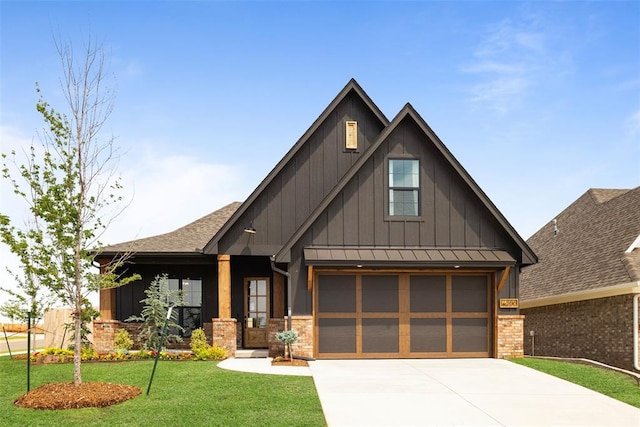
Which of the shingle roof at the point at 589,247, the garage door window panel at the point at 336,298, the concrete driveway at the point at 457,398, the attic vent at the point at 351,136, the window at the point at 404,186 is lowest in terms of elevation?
the concrete driveway at the point at 457,398

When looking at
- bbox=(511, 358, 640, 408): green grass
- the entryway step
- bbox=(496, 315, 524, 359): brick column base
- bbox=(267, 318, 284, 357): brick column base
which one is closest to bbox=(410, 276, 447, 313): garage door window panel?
bbox=(496, 315, 524, 359): brick column base

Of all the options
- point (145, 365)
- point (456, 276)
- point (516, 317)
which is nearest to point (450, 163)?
point (456, 276)

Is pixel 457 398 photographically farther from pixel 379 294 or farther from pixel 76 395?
pixel 76 395

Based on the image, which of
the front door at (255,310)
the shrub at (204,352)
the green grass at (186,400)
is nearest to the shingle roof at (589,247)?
the front door at (255,310)

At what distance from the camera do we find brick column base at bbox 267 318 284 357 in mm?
17739

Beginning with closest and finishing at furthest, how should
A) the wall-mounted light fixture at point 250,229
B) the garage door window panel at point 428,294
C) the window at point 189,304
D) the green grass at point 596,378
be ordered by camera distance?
the green grass at point 596,378
the garage door window panel at point 428,294
the wall-mounted light fixture at point 250,229
the window at point 189,304

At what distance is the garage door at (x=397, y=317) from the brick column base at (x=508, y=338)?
374 mm

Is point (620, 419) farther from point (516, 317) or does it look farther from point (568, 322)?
point (568, 322)

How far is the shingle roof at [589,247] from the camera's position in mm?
19016

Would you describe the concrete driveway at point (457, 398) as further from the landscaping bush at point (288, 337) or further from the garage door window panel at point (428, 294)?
the garage door window panel at point (428, 294)

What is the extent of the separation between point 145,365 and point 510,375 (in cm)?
874

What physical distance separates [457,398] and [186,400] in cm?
496

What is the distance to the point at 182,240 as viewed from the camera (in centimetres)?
2084

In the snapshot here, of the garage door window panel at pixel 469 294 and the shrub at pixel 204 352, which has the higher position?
the garage door window panel at pixel 469 294
